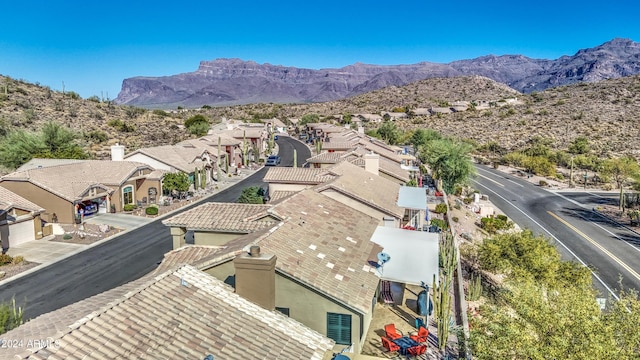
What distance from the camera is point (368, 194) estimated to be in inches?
1068

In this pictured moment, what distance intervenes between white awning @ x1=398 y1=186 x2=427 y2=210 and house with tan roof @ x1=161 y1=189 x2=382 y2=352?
904 centimetres

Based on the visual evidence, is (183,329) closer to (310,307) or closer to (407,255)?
(310,307)

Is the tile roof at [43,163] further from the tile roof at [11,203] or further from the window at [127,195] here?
the tile roof at [11,203]

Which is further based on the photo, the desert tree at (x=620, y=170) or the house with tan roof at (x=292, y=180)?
the desert tree at (x=620, y=170)

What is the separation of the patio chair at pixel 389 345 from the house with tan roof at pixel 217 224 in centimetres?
681

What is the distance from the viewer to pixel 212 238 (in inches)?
758

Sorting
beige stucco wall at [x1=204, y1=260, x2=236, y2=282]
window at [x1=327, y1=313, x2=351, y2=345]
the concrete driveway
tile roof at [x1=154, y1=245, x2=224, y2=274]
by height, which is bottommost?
the concrete driveway

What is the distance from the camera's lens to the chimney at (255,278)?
1203 cm

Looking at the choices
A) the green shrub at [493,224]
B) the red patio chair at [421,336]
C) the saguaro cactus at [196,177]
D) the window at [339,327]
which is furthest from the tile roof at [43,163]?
the green shrub at [493,224]

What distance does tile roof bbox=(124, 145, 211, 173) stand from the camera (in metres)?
50.7

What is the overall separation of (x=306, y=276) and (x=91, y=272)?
1964 centimetres

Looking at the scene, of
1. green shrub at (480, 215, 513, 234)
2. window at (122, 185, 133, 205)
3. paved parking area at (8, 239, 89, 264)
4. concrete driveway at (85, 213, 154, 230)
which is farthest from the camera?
window at (122, 185, 133, 205)

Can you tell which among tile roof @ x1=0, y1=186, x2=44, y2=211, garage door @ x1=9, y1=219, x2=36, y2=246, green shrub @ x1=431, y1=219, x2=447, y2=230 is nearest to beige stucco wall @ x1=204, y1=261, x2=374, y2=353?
green shrub @ x1=431, y1=219, x2=447, y2=230

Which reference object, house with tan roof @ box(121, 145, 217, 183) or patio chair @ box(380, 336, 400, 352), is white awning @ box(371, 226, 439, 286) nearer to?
patio chair @ box(380, 336, 400, 352)
